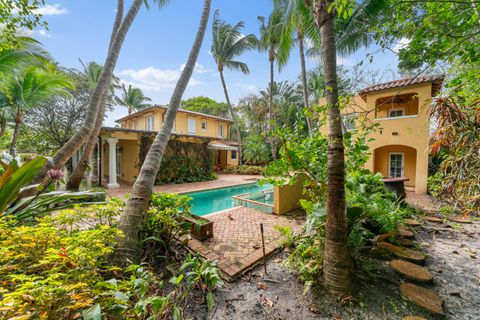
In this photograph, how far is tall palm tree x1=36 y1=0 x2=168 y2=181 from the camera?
17.7 ft

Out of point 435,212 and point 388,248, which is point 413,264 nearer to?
point 388,248

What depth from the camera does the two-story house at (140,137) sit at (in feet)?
39.9

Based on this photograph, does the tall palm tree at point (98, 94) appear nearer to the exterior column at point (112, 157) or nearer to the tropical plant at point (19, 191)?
the tropical plant at point (19, 191)

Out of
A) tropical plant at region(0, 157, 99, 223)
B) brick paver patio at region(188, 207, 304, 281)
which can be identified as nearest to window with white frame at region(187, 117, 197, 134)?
brick paver patio at region(188, 207, 304, 281)

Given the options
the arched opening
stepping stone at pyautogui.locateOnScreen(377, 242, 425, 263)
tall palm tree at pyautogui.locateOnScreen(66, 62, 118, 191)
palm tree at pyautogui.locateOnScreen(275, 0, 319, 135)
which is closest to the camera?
stepping stone at pyautogui.locateOnScreen(377, 242, 425, 263)

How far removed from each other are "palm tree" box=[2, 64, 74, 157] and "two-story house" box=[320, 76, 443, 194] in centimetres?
1171

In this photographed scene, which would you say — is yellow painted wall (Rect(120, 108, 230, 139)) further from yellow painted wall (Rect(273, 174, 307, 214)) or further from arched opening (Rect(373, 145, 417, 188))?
arched opening (Rect(373, 145, 417, 188))

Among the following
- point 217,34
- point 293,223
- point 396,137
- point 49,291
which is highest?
point 217,34

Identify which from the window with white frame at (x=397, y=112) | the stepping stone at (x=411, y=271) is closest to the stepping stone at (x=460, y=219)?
the stepping stone at (x=411, y=271)

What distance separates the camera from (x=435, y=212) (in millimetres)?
6723

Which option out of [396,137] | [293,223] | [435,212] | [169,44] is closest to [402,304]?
[293,223]

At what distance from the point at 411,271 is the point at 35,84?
1260 centimetres

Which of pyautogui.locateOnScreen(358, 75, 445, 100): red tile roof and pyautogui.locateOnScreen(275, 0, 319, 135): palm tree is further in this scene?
pyautogui.locateOnScreen(358, 75, 445, 100): red tile roof

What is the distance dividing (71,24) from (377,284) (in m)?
11.8
